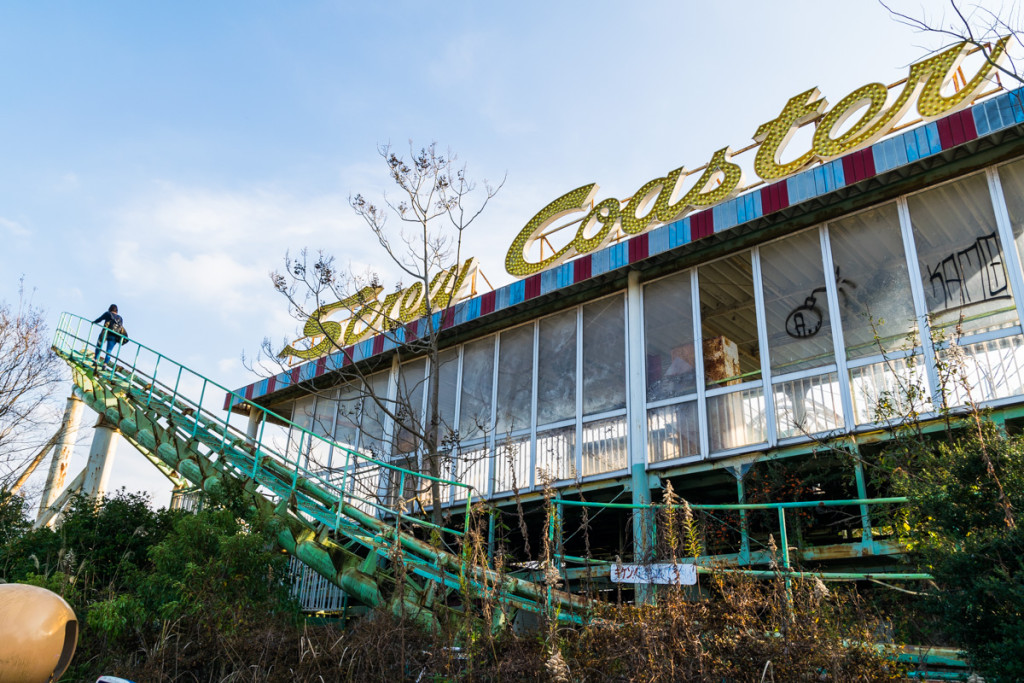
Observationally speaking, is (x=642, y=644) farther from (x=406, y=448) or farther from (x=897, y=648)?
(x=406, y=448)

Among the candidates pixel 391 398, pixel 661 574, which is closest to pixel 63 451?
pixel 391 398

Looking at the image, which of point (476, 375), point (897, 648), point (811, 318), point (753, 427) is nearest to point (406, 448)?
point (476, 375)

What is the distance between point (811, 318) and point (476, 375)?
5.94 metres

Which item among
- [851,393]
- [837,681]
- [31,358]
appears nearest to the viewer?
[837,681]

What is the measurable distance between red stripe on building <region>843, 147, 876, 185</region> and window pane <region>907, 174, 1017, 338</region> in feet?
2.21

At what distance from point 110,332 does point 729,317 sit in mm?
11435

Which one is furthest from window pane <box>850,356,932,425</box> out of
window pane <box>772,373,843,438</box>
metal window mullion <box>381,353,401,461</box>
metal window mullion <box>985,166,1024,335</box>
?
metal window mullion <box>381,353,401,461</box>

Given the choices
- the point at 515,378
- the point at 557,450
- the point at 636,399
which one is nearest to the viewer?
the point at 636,399

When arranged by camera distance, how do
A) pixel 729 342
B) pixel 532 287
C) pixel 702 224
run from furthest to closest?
pixel 532 287
pixel 729 342
pixel 702 224

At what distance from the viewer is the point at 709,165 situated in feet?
35.8

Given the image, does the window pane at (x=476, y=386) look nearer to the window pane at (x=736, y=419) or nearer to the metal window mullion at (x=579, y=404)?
the metal window mullion at (x=579, y=404)

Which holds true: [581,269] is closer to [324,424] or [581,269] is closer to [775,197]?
[775,197]

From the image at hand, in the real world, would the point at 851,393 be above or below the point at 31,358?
below

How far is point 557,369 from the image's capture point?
1214cm
